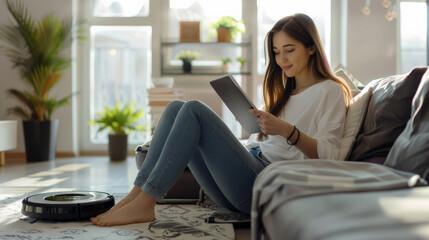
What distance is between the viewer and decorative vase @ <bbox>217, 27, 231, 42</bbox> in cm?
481

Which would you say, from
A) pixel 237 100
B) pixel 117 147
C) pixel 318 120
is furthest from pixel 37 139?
pixel 318 120

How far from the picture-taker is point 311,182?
1.06m

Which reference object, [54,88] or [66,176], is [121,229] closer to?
[66,176]

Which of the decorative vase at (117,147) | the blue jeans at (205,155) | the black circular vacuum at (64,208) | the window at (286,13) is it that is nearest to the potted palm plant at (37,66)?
the decorative vase at (117,147)

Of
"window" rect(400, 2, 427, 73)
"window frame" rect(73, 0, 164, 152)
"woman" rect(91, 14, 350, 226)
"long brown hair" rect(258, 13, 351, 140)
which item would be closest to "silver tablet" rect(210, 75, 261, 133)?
"woman" rect(91, 14, 350, 226)

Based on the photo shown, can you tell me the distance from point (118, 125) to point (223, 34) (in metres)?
1.46

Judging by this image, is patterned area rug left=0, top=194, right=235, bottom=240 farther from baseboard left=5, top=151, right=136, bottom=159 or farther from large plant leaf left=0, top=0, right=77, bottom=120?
baseboard left=5, top=151, right=136, bottom=159

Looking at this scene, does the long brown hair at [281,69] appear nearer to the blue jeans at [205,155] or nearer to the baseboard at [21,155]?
the blue jeans at [205,155]

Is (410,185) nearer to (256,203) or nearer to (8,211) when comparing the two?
(256,203)

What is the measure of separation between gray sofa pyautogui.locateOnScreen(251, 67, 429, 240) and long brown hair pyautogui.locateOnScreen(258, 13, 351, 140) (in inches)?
9.8

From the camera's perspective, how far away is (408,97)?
4.92 ft

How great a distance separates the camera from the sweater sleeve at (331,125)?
1.54 meters

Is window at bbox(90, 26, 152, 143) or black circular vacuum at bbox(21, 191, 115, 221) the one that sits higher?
window at bbox(90, 26, 152, 143)

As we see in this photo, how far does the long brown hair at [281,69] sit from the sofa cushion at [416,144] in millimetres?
440
